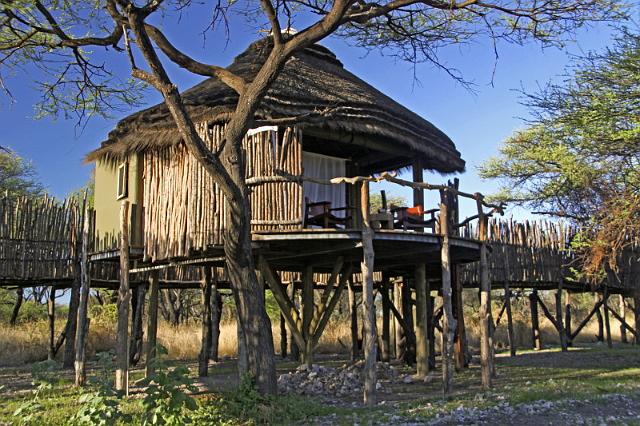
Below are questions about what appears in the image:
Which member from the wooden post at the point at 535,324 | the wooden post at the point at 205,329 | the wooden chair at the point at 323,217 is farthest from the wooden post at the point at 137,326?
the wooden post at the point at 535,324

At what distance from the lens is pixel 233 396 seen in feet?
27.3

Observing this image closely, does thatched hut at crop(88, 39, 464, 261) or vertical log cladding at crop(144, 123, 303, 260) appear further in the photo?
thatched hut at crop(88, 39, 464, 261)

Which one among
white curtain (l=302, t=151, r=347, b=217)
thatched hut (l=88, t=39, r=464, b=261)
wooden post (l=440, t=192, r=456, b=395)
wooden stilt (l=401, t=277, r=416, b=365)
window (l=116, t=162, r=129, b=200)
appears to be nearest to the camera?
wooden post (l=440, t=192, r=456, b=395)

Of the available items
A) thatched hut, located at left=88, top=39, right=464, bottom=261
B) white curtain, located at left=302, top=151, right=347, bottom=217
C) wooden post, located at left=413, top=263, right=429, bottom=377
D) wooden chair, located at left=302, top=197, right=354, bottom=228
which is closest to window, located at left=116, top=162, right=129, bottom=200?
thatched hut, located at left=88, top=39, right=464, bottom=261

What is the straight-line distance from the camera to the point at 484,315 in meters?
11.1

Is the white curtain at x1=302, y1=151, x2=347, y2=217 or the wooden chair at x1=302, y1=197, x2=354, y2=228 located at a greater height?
the white curtain at x1=302, y1=151, x2=347, y2=217

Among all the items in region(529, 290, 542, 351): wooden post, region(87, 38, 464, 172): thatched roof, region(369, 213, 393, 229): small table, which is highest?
region(87, 38, 464, 172): thatched roof

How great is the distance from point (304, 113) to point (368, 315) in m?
3.57

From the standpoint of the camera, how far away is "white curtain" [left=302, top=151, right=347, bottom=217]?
12805 mm

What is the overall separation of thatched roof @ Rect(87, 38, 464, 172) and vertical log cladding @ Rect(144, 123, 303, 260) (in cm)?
37

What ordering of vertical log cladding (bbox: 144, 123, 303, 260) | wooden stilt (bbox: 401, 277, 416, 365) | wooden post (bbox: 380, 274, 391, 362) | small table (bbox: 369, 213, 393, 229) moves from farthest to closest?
wooden post (bbox: 380, 274, 391, 362)
wooden stilt (bbox: 401, 277, 416, 365)
small table (bbox: 369, 213, 393, 229)
vertical log cladding (bbox: 144, 123, 303, 260)

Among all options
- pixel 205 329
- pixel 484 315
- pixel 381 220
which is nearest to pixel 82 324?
pixel 205 329

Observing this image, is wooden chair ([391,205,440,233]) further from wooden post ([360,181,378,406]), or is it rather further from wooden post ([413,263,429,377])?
wooden post ([360,181,378,406])

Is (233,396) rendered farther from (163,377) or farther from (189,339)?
(189,339)
